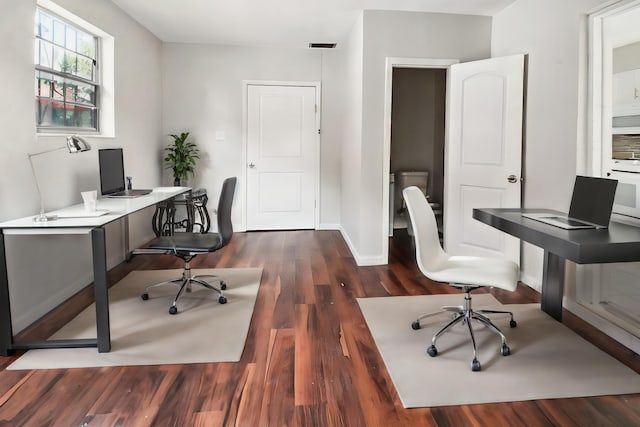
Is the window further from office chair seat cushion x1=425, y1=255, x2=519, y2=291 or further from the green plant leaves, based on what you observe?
office chair seat cushion x1=425, y1=255, x2=519, y2=291

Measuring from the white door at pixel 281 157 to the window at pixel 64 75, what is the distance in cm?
233

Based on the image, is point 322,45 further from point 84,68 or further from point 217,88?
point 84,68

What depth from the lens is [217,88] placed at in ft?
20.0

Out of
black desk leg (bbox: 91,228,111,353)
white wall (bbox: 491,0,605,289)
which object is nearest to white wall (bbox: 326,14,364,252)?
white wall (bbox: 491,0,605,289)

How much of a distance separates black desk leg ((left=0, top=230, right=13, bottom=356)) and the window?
1.14 m

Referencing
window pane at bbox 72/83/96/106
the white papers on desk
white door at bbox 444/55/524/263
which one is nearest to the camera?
the white papers on desk

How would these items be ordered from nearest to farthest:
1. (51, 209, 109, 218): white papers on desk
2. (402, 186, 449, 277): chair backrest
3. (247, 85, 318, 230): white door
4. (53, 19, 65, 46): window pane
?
(402, 186, 449, 277): chair backrest, (51, 209, 109, 218): white papers on desk, (53, 19, 65, 46): window pane, (247, 85, 318, 230): white door

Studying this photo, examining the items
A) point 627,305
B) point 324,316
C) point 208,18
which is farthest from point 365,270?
point 208,18

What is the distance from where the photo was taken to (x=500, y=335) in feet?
8.76

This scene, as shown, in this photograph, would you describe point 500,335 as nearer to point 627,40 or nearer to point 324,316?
point 324,316

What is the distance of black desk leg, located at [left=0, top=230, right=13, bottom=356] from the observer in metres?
2.50

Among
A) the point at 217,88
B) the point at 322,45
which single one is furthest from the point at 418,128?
the point at 217,88

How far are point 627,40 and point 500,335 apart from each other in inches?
76.4

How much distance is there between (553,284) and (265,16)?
141 inches
